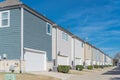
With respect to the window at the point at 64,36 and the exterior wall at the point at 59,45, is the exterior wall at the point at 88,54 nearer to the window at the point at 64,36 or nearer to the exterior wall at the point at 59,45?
the exterior wall at the point at 59,45

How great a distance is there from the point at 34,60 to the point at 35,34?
2824mm

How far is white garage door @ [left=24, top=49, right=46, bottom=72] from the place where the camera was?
24.0 meters

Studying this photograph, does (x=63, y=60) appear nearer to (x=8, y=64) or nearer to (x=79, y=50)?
(x=79, y=50)

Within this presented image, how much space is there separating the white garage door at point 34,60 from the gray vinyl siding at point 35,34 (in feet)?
1.98

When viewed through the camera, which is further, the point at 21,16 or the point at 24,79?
the point at 21,16

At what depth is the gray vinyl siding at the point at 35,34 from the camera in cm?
2370

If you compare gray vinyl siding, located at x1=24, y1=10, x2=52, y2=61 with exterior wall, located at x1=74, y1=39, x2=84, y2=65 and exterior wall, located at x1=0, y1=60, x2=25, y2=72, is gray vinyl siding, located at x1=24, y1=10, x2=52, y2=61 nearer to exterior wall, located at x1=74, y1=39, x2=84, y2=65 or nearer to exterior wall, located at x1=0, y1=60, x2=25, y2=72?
exterior wall, located at x1=0, y1=60, x2=25, y2=72

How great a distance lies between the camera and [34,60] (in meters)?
25.9

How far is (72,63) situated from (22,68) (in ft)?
70.4

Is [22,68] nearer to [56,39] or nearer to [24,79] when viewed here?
[24,79]

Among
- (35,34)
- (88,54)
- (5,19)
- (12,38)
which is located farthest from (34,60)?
(88,54)

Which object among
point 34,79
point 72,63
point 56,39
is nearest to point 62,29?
point 56,39

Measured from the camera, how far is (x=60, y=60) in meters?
35.8

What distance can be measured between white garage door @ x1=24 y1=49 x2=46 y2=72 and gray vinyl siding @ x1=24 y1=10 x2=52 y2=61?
60 centimetres
